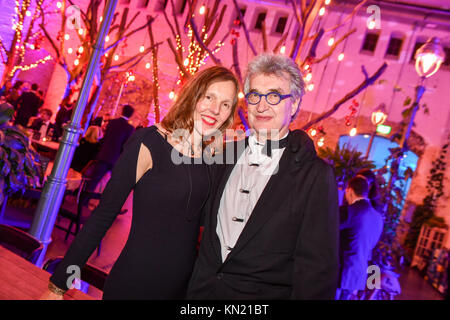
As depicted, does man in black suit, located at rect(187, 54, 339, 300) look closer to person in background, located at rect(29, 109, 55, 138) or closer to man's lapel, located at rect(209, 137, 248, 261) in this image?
man's lapel, located at rect(209, 137, 248, 261)

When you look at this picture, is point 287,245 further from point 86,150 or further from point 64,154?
point 86,150

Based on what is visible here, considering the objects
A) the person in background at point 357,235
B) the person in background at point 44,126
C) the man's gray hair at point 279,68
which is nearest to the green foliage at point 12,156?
the man's gray hair at point 279,68

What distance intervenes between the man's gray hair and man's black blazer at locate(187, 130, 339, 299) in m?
0.28

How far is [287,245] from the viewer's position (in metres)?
1.50

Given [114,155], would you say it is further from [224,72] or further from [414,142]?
[414,142]

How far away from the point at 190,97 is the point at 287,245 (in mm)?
854

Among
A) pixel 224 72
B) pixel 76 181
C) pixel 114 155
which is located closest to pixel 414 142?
pixel 114 155

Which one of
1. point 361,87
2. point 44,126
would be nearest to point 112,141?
point 44,126

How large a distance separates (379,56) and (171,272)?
486 inches

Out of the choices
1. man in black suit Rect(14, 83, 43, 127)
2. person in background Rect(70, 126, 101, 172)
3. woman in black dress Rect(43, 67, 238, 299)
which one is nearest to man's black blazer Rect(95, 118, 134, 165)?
person in background Rect(70, 126, 101, 172)

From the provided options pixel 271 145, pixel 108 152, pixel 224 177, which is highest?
pixel 271 145

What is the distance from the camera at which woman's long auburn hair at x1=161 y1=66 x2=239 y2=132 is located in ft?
5.91

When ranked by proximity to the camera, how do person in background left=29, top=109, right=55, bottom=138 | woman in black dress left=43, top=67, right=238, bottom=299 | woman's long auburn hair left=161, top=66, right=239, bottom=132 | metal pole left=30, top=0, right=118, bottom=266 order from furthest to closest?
person in background left=29, top=109, right=55, bottom=138 → metal pole left=30, top=0, right=118, bottom=266 → woman's long auburn hair left=161, top=66, right=239, bottom=132 → woman in black dress left=43, top=67, right=238, bottom=299

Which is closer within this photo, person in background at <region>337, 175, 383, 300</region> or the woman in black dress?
the woman in black dress
